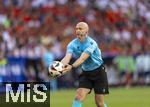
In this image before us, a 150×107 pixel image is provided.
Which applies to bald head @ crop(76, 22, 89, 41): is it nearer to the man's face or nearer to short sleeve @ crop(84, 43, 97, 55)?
the man's face

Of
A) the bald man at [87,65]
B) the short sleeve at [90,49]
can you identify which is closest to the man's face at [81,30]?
the bald man at [87,65]

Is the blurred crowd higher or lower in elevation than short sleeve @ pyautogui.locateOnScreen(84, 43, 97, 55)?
higher

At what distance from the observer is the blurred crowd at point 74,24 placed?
30.9m

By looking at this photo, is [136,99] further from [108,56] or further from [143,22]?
[143,22]

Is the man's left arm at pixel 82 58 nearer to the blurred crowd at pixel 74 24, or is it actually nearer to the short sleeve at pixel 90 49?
the short sleeve at pixel 90 49

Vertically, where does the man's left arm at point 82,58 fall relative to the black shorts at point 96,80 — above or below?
above

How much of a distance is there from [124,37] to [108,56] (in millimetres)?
1965

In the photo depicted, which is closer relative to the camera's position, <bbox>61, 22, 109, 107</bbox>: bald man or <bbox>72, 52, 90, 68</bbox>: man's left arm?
<bbox>72, 52, 90, 68</bbox>: man's left arm

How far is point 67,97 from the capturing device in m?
24.5

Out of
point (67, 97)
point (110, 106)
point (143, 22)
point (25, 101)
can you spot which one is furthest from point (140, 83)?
point (25, 101)

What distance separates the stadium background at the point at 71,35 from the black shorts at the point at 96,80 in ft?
44.8

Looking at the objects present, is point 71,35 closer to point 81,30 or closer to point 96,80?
point 96,80

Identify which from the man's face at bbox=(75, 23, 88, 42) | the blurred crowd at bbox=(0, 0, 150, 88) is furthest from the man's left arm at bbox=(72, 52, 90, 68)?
the blurred crowd at bbox=(0, 0, 150, 88)

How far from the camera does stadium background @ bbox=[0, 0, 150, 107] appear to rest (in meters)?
30.2
